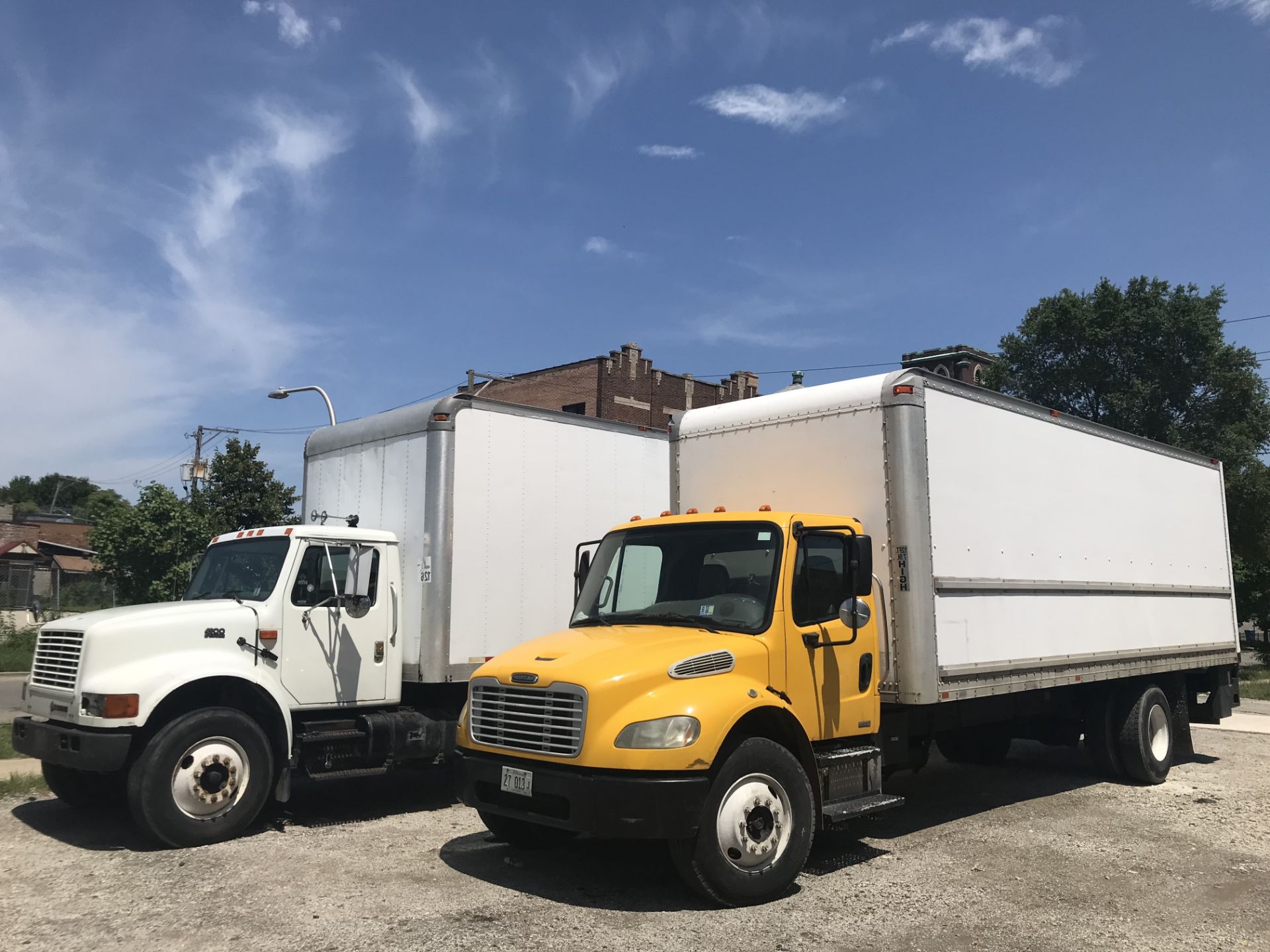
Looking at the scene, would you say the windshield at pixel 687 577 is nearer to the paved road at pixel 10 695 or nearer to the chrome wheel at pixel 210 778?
the chrome wheel at pixel 210 778

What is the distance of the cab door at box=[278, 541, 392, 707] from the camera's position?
8461 millimetres

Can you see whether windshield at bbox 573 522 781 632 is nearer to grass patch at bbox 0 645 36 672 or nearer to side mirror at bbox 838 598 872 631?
side mirror at bbox 838 598 872 631

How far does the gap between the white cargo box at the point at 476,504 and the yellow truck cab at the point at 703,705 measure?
6.48ft

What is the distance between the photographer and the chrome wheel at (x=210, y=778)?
294 inches

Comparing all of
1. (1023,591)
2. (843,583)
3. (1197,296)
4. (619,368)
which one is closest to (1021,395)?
(1197,296)

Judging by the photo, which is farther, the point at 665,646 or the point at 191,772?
the point at 191,772

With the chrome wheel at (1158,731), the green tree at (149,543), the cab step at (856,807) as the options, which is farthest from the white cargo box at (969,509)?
the green tree at (149,543)

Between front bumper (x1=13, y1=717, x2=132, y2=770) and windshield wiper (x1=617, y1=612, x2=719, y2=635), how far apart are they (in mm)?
3849

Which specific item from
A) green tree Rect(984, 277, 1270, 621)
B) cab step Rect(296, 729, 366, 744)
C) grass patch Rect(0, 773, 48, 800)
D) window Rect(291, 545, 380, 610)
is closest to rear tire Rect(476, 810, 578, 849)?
cab step Rect(296, 729, 366, 744)

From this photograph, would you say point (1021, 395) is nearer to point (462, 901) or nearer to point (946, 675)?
point (946, 675)

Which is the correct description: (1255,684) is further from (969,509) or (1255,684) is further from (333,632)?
(333,632)

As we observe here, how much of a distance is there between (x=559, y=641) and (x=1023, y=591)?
428 centimetres

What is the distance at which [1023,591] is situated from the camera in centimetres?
852

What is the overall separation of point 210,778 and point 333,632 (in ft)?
5.20
